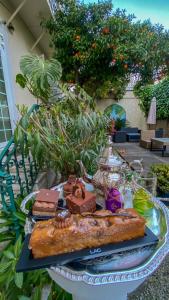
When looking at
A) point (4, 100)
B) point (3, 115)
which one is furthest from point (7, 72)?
point (3, 115)

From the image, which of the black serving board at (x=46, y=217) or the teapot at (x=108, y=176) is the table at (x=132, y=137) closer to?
the teapot at (x=108, y=176)

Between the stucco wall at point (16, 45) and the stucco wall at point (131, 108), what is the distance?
6702mm

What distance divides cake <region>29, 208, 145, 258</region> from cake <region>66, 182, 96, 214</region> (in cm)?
14

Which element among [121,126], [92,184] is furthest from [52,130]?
[121,126]

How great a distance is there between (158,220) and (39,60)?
254cm

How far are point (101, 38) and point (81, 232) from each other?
5.31m

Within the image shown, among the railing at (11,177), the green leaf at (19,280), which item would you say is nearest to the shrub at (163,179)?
the railing at (11,177)

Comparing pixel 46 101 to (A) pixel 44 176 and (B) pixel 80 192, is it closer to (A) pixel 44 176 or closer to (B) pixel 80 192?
(A) pixel 44 176

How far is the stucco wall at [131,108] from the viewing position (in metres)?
11.2

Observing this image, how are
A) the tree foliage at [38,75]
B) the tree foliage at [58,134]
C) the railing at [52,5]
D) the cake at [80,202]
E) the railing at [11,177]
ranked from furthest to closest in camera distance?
the railing at [52,5]
the tree foliage at [38,75]
the tree foliage at [58,134]
the railing at [11,177]
the cake at [80,202]

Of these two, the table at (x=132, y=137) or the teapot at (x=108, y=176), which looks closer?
the teapot at (x=108, y=176)

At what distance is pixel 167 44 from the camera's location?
5703mm

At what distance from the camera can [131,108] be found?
37.3ft

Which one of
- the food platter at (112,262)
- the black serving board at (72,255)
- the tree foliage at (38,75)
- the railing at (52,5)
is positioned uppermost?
the railing at (52,5)
